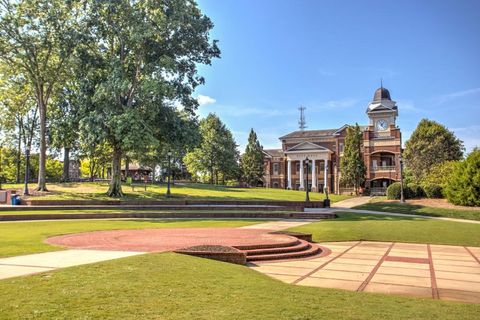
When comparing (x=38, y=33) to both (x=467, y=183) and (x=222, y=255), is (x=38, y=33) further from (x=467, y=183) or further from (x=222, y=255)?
(x=467, y=183)

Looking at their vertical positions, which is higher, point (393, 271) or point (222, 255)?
point (222, 255)

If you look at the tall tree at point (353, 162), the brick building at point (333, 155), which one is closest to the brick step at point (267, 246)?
the brick building at point (333, 155)

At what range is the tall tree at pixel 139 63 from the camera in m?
30.5

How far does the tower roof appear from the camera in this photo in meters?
71.4

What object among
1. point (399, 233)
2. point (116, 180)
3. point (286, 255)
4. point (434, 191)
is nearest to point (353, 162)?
point (434, 191)

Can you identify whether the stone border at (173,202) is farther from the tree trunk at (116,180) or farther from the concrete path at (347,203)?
the concrete path at (347,203)

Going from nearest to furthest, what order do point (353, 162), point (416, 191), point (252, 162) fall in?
point (416, 191) < point (353, 162) < point (252, 162)

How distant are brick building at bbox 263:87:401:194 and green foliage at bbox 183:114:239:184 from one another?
12505 mm

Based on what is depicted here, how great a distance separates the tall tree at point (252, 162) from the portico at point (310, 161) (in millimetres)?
6179

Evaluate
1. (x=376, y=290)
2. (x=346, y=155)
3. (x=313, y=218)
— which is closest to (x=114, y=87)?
(x=313, y=218)

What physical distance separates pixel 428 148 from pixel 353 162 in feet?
36.2

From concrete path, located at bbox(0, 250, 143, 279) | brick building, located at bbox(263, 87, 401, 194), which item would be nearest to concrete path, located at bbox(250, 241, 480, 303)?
concrete path, located at bbox(0, 250, 143, 279)

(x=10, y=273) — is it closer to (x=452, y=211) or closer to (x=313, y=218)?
(x=313, y=218)

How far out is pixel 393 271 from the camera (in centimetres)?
1052
